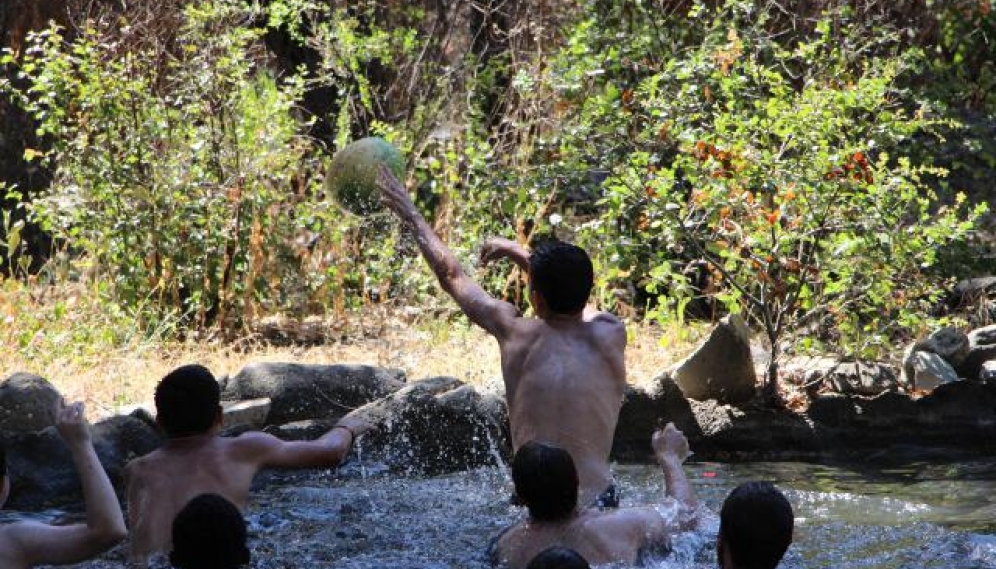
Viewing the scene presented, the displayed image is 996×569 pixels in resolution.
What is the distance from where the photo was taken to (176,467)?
16.2 feet

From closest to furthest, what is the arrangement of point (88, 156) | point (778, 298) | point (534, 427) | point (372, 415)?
1. point (534, 427)
2. point (372, 415)
3. point (778, 298)
4. point (88, 156)

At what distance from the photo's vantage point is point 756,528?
157 inches

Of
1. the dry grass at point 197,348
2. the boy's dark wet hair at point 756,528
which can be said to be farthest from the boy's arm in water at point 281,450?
the dry grass at point 197,348

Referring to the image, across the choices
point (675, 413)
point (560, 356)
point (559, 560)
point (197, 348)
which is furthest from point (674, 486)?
point (197, 348)

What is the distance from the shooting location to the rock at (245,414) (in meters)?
7.62

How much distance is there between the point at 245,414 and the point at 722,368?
250 centimetres

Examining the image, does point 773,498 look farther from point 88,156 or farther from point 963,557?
point 88,156

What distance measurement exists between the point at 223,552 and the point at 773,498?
140 centimetres

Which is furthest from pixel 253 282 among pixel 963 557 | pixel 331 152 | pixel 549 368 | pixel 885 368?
pixel 963 557

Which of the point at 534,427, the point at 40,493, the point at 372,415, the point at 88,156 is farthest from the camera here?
the point at 88,156

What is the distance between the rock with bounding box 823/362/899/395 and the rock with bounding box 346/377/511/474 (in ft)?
6.08

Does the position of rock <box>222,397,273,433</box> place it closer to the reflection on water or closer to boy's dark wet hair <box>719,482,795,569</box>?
the reflection on water

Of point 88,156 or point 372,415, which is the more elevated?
point 88,156

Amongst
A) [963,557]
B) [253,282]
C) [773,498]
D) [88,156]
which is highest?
[88,156]
